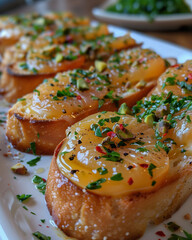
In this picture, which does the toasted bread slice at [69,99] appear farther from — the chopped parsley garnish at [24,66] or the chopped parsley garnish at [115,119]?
the chopped parsley garnish at [24,66]

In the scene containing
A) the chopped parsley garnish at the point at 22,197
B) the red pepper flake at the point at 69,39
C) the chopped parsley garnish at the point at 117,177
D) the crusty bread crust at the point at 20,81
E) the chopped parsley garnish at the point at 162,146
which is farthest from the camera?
the red pepper flake at the point at 69,39

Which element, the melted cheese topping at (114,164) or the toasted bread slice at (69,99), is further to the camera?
the toasted bread slice at (69,99)

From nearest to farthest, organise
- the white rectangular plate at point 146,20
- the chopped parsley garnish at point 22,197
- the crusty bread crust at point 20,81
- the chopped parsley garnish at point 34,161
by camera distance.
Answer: the chopped parsley garnish at point 22,197, the chopped parsley garnish at point 34,161, the crusty bread crust at point 20,81, the white rectangular plate at point 146,20

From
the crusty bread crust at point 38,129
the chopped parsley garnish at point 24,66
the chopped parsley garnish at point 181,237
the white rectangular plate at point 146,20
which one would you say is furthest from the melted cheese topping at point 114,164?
the white rectangular plate at point 146,20

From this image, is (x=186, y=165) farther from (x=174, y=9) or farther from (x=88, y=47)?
(x=174, y=9)

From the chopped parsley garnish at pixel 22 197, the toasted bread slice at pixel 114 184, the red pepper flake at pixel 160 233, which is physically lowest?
the red pepper flake at pixel 160 233

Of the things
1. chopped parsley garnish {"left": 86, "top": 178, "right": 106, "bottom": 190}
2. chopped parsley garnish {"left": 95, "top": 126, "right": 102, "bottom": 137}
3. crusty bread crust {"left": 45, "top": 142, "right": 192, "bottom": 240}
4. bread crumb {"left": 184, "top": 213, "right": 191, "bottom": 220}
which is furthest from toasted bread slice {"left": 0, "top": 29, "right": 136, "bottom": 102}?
bread crumb {"left": 184, "top": 213, "right": 191, "bottom": 220}

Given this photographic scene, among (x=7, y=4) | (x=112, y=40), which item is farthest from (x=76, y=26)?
(x=7, y=4)

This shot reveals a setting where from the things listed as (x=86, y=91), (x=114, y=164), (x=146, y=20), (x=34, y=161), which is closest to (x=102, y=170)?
(x=114, y=164)
